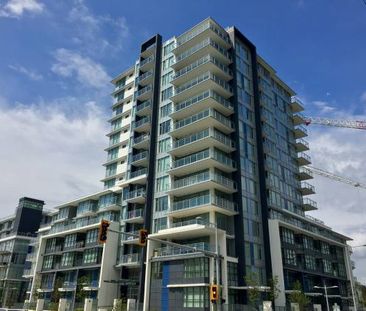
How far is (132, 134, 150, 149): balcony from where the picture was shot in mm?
65562

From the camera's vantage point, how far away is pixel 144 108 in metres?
67.9

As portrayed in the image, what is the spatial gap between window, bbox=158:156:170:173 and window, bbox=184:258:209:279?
16.3 metres

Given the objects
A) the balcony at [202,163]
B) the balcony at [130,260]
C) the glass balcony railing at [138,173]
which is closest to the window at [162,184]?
the balcony at [202,163]

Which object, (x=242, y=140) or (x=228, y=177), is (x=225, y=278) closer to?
(x=228, y=177)

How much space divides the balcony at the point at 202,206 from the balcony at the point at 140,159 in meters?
12.3

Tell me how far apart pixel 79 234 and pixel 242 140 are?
34714 millimetres

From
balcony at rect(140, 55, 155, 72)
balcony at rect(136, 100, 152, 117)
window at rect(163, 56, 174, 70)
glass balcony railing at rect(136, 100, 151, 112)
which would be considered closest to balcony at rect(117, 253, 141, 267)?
balcony at rect(136, 100, 152, 117)

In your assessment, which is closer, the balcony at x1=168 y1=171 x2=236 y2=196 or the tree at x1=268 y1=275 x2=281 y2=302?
the tree at x1=268 y1=275 x2=281 y2=302

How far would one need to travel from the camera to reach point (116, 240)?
208 ft

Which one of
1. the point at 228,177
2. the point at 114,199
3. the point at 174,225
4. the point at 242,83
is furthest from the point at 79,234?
the point at 242,83

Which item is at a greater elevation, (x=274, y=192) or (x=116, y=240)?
(x=274, y=192)

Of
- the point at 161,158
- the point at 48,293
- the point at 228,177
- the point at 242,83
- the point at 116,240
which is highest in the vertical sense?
the point at 242,83

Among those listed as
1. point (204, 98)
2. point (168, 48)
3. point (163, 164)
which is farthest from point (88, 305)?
point (168, 48)

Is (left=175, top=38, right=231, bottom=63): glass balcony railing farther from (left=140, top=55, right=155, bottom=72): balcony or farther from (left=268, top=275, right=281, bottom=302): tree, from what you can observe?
(left=268, top=275, right=281, bottom=302): tree
